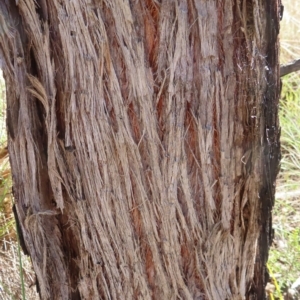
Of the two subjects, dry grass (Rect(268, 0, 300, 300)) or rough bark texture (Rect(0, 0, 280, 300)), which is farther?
dry grass (Rect(268, 0, 300, 300))

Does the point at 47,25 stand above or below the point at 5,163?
above

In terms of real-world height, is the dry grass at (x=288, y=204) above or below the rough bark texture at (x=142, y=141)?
below

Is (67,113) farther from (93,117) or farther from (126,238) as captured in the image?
(126,238)

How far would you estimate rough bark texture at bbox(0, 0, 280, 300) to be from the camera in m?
0.89

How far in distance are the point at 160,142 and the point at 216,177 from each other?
0.13 meters

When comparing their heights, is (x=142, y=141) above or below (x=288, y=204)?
above

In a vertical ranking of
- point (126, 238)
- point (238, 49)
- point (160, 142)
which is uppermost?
point (238, 49)

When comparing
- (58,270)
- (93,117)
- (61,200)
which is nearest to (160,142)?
(93,117)

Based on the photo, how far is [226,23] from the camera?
2.91 ft

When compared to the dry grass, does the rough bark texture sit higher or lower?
higher

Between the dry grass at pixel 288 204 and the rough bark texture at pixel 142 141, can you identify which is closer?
the rough bark texture at pixel 142 141

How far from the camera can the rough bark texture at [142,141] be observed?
885 mm

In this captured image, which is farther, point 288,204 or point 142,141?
point 288,204

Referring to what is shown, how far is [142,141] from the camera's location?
0.94 m
